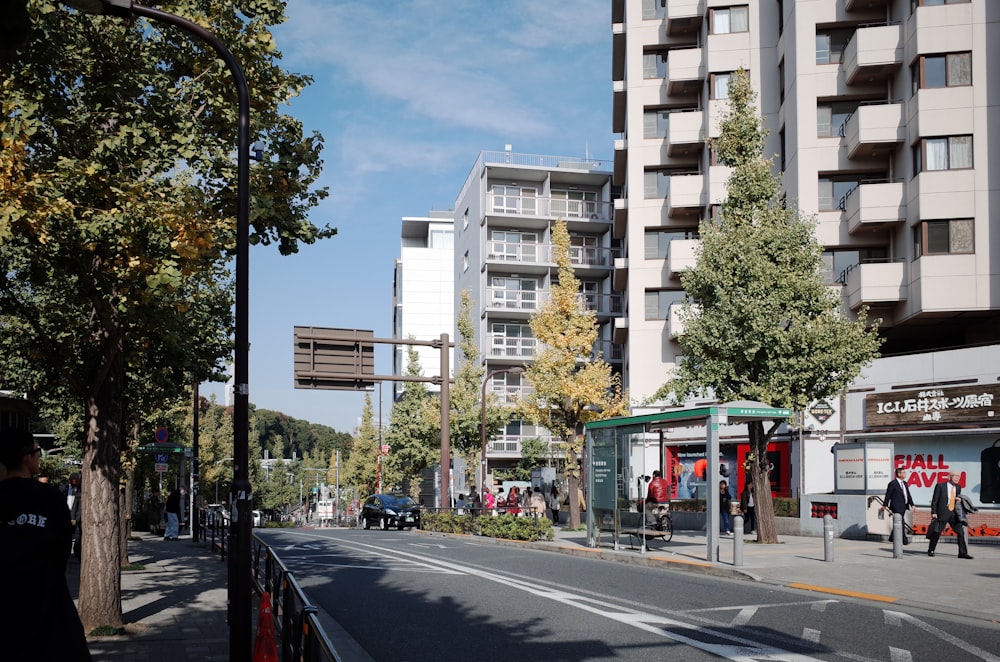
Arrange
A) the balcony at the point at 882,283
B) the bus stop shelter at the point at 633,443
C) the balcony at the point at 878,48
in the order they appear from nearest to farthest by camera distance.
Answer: the bus stop shelter at the point at 633,443, the balcony at the point at 882,283, the balcony at the point at 878,48

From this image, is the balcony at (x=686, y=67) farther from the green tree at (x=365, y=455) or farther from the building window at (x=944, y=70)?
the green tree at (x=365, y=455)

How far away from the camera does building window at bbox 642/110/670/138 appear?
4734cm

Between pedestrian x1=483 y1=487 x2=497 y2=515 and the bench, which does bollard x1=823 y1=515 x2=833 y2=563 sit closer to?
the bench

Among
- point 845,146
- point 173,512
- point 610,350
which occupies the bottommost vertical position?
point 173,512

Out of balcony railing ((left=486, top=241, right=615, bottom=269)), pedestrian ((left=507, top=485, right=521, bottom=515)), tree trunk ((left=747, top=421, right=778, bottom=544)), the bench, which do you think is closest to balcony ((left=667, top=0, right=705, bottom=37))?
balcony railing ((left=486, top=241, right=615, bottom=269))

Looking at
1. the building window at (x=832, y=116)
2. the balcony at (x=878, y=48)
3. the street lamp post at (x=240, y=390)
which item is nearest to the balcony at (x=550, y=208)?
the building window at (x=832, y=116)

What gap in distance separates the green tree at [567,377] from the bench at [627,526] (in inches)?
431

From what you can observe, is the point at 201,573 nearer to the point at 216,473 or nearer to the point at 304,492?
the point at 216,473

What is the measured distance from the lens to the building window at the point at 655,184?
46.8m

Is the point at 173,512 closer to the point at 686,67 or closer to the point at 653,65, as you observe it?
the point at 686,67

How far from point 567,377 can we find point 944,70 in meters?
16.2

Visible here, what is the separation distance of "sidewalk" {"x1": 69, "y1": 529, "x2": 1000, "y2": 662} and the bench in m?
0.37

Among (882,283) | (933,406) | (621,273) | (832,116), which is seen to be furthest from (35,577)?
(621,273)

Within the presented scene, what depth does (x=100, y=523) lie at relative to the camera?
1166 centimetres
